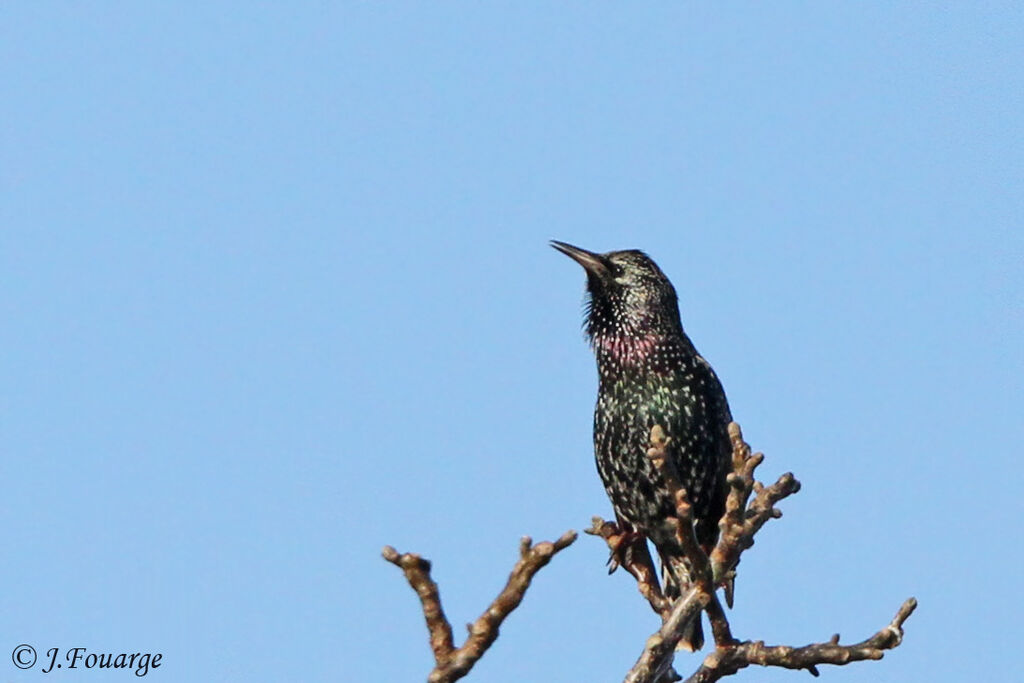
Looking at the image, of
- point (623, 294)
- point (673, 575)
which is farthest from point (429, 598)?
point (623, 294)

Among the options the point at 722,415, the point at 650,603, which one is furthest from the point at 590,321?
the point at 650,603

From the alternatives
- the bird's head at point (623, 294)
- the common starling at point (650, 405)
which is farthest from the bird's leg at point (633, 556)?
the bird's head at point (623, 294)

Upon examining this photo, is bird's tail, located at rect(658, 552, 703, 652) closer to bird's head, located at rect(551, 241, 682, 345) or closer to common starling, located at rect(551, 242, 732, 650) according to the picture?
common starling, located at rect(551, 242, 732, 650)

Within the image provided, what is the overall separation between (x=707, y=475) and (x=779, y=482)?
10.6 ft

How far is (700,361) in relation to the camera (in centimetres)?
895

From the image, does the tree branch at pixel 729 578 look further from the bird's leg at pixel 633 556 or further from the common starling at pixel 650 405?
the common starling at pixel 650 405

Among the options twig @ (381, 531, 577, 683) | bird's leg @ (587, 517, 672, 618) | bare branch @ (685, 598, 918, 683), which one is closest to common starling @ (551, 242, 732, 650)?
bird's leg @ (587, 517, 672, 618)

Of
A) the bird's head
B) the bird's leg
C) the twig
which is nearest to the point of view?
the twig

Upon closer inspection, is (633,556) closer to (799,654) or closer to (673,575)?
(673,575)

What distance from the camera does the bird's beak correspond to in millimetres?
9195

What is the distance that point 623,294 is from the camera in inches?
361

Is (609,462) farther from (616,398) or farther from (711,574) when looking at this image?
(711,574)

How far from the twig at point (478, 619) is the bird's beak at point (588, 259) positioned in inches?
201

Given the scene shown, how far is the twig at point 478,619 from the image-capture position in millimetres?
4012
